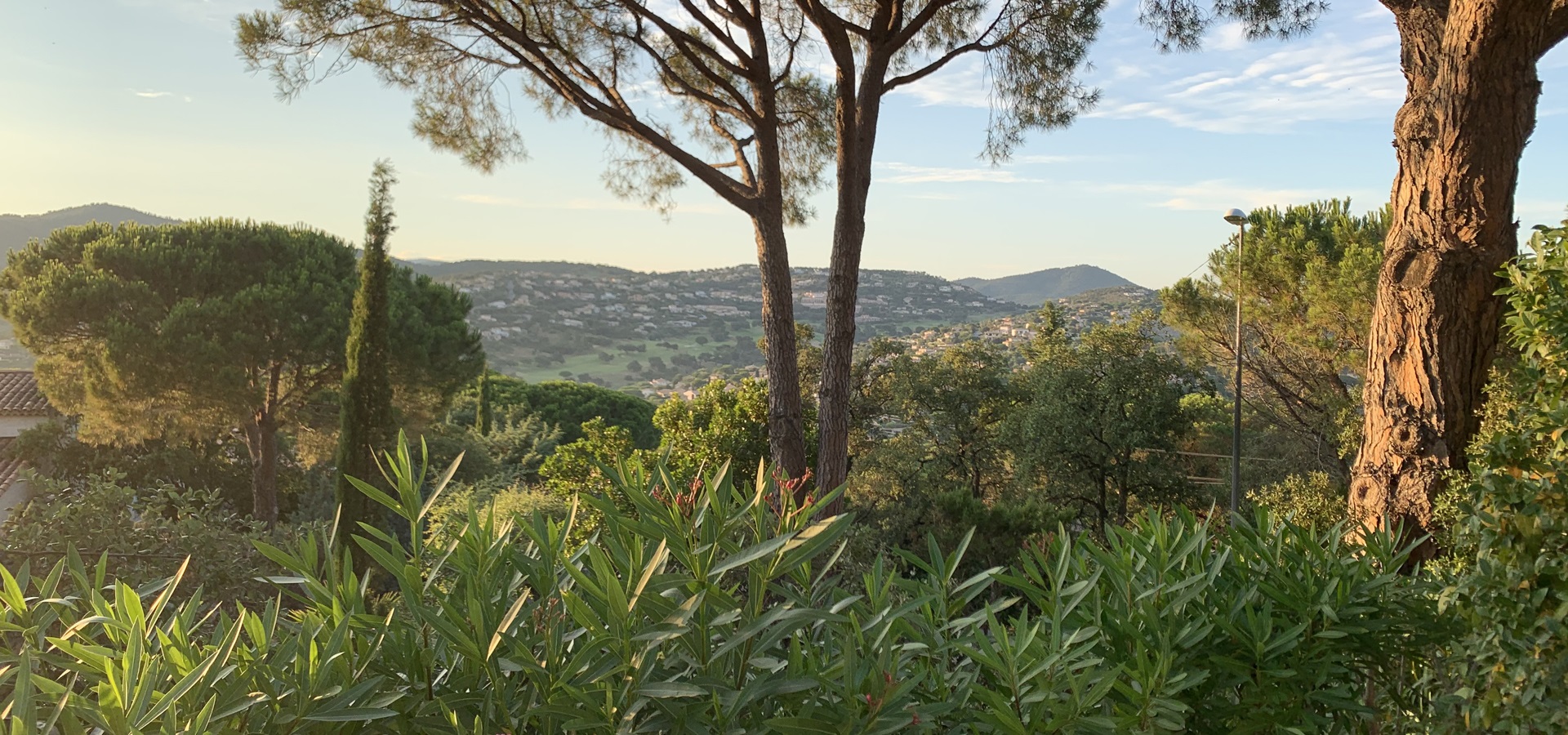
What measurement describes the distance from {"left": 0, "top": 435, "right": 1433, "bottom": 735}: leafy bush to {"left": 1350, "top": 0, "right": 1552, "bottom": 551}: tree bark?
3.74 meters

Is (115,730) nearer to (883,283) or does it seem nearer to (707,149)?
(707,149)

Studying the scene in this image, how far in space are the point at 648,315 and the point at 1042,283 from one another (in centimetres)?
1593

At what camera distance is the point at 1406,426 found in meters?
4.16

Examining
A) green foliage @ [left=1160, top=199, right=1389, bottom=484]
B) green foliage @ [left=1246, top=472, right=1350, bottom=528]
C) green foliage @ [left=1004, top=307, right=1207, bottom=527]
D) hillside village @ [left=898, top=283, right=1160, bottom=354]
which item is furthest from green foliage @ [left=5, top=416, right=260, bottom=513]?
green foliage @ [left=1160, top=199, right=1389, bottom=484]

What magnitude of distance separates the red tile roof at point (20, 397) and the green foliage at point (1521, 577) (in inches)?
774

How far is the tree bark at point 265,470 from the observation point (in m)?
14.2

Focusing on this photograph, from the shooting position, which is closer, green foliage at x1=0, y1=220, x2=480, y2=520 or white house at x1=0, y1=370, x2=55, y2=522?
green foliage at x1=0, y1=220, x2=480, y2=520

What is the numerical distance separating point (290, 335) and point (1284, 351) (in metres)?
14.5

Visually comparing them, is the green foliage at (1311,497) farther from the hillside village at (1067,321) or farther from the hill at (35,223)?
the hill at (35,223)

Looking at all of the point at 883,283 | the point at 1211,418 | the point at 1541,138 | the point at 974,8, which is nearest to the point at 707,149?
the point at 974,8

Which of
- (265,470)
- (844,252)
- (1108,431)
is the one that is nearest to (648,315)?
(265,470)

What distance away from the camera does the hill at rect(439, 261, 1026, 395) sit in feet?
88.6

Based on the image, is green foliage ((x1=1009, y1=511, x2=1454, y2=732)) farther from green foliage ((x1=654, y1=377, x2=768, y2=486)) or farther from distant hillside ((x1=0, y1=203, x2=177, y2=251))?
distant hillside ((x1=0, y1=203, x2=177, y2=251))

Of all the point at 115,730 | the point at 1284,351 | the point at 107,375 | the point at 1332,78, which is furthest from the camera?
the point at 107,375
